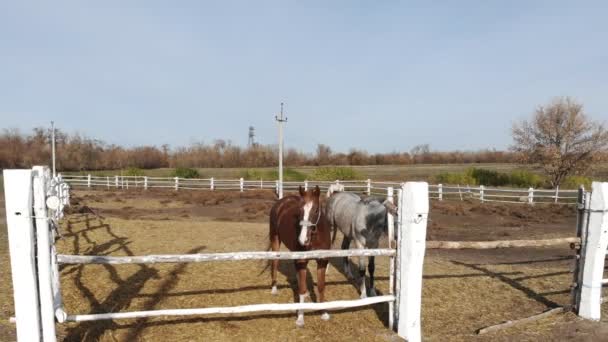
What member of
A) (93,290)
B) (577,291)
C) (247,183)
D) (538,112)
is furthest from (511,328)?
(538,112)

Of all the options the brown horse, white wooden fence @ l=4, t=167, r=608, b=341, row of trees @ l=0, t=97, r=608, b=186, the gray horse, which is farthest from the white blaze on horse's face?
row of trees @ l=0, t=97, r=608, b=186

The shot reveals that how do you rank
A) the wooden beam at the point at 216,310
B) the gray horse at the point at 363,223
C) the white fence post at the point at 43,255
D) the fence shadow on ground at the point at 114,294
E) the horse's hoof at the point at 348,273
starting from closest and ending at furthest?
the white fence post at the point at 43,255, the wooden beam at the point at 216,310, the fence shadow on ground at the point at 114,294, the gray horse at the point at 363,223, the horse's hoof at the point at 348,273

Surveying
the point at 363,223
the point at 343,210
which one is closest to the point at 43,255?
the point at 363,223

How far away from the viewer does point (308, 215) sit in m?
4.64

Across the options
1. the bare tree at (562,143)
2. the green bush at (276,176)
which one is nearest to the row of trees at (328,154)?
the bare tree at (562,143)

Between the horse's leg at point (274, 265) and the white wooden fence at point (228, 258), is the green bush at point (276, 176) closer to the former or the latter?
the horse's leg at point (274, 265)

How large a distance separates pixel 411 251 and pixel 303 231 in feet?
4.07

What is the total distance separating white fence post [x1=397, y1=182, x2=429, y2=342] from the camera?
4156 mm

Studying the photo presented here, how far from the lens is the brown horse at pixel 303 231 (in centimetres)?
466

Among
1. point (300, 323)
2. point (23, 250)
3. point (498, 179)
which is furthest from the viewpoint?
point (498, 179)

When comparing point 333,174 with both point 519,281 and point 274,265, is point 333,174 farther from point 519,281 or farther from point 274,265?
point 274,265

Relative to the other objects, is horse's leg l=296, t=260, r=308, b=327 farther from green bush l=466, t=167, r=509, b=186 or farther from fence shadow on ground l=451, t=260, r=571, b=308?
green bush l=466, t=167, r=509, b=186

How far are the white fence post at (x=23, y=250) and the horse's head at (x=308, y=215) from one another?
2.65 meters

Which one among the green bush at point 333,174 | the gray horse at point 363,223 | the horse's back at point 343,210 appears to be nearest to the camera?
the gray horse at point 363,223
